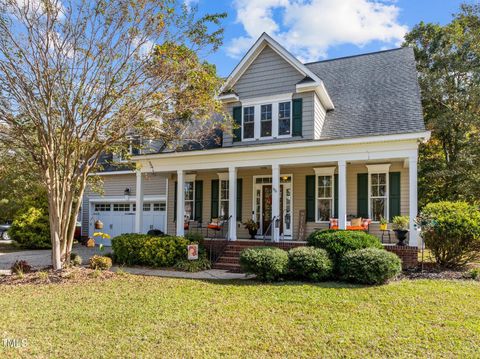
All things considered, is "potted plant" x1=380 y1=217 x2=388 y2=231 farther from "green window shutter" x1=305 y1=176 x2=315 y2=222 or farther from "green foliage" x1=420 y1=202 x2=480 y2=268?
"green window shutter" x1=305 y1=176 x2=315 y2=222

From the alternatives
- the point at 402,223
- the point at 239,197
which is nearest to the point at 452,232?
the point at 402,223

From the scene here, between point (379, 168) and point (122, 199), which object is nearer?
point (379, 168)

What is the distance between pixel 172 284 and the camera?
359 inches

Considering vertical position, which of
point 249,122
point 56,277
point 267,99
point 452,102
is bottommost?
point 56,277

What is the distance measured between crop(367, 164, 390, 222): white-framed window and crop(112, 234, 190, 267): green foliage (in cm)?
647

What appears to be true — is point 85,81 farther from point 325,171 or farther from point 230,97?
point 325,171

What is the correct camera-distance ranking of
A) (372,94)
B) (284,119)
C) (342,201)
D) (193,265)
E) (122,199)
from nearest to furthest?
1. (193,265)
2. (342,201)
3. (284,119)
4. (372,94)
5. (122,199)

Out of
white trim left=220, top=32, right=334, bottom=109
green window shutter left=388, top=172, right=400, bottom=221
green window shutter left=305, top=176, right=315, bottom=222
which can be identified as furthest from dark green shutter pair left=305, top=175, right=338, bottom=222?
white trim left=220, top=32, right=334, bottom=109

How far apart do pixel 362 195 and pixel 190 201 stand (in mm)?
7178

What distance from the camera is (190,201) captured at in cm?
1653

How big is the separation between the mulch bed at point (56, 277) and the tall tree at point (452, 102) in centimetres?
1485

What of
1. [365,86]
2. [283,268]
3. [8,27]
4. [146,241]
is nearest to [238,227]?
[146,241]

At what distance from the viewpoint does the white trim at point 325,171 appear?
14.0 m

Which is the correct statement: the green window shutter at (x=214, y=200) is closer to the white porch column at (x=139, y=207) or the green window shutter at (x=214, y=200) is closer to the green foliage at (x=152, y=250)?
the white porch column at (x=139, y=207)
